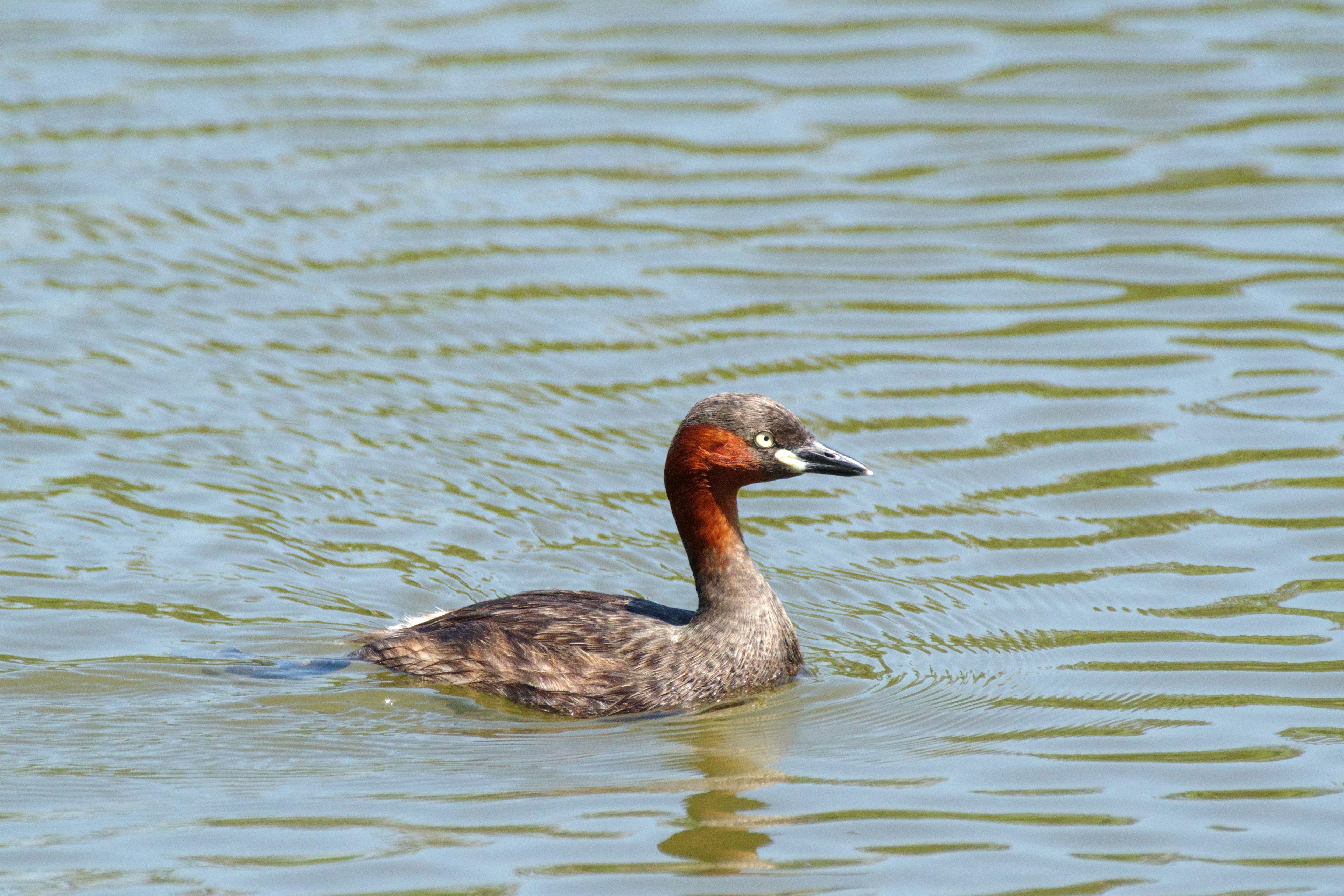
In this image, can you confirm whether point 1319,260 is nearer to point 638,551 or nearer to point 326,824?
point 638,551

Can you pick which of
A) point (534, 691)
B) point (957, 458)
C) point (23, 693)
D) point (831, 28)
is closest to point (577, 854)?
point (534, 691)

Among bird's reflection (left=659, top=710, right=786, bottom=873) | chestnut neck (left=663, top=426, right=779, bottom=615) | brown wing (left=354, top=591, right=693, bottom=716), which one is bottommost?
bird's reflection (left=659, top=710, right=786, bottom=873)

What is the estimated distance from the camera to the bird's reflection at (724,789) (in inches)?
279

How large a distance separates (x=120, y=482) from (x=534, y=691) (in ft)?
10.6

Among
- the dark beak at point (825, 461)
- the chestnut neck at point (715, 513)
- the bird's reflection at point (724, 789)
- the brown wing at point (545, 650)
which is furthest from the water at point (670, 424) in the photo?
the dark beak at point (825, 461)

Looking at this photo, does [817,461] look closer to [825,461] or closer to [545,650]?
[825,461]

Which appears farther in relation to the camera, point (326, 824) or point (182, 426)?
point (182, 426)

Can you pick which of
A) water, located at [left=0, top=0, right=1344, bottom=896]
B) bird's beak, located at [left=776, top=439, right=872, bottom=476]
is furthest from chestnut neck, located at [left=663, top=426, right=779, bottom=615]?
water, located at [left=0, top=0, right=1344, bottom=896]

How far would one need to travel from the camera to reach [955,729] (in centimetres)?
818

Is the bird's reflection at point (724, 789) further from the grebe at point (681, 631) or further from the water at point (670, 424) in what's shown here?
the grebe at point (681, 631)

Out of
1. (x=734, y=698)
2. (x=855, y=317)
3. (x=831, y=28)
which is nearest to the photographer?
(x=734, y=698)

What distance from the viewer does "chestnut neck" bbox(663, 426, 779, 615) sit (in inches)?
348

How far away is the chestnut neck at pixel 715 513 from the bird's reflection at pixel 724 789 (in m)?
0.59

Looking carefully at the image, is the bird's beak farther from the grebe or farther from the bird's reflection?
the bird's reflection
